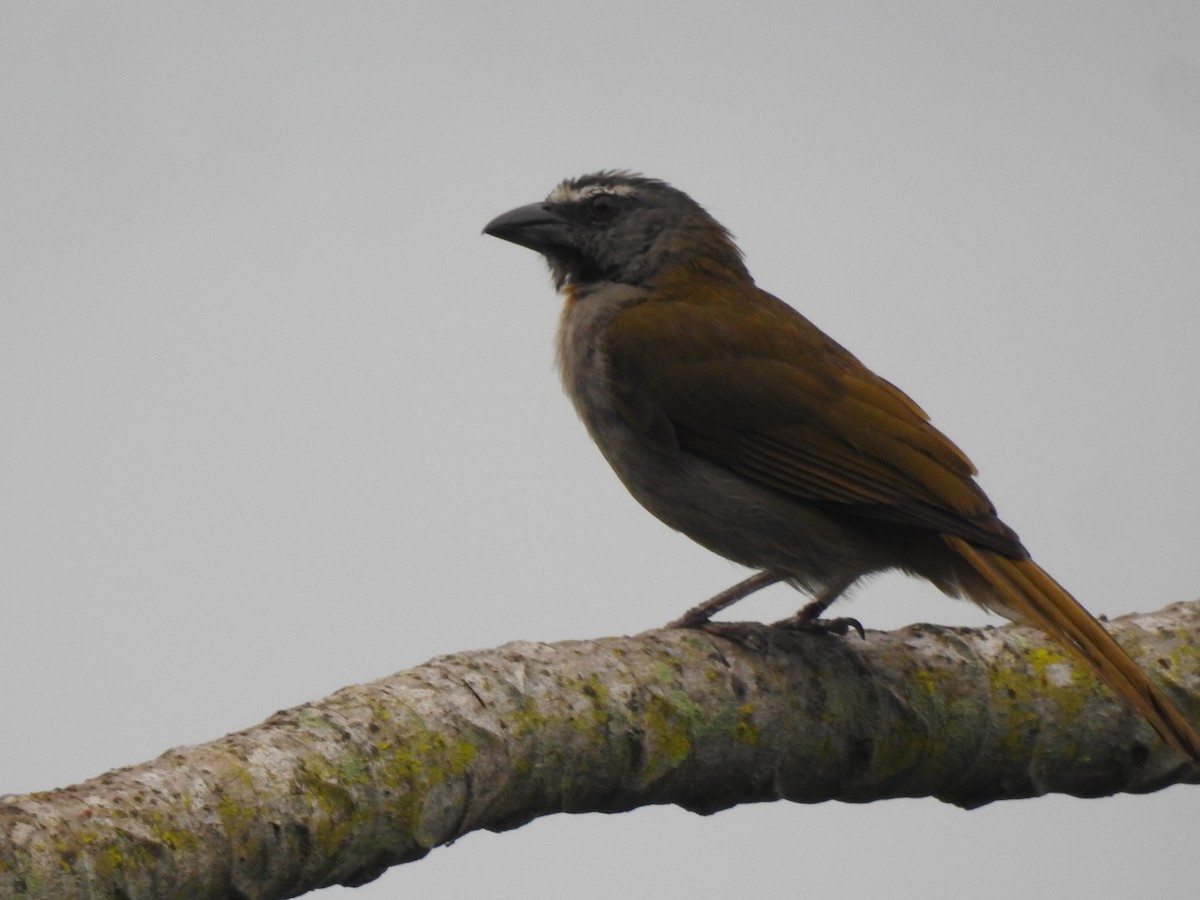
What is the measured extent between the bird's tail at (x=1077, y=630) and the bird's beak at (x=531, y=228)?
6.61ft

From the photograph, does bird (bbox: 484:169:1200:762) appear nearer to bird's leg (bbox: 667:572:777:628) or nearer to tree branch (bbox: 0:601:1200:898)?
bird's leg (bbox: 667:572:777:628)

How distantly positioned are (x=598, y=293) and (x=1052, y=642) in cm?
208

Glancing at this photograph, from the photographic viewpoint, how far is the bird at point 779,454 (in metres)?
4.34

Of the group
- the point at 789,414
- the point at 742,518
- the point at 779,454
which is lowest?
the point at 742,518

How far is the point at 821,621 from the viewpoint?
4402 millimetres

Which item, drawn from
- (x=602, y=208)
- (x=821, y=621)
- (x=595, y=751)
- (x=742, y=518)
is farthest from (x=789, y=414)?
(x=595, y=751)

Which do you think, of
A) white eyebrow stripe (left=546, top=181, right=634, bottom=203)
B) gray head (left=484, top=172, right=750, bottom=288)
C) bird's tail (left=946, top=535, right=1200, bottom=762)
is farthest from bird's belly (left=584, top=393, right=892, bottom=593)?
white eyebrow stripe (left=546, top=181, right=634, bottom=203)

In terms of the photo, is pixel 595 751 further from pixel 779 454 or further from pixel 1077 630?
pixel 779 454

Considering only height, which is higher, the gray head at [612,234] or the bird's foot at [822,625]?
the gray head at [612,234]

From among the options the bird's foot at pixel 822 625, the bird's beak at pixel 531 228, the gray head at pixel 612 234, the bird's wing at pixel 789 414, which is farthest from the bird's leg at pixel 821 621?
the bird's beak at pixel 531 228

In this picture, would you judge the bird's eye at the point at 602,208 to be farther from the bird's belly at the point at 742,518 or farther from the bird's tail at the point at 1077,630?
the bird's tail at the point at 1077,630

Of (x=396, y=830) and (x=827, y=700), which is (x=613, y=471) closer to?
(x=827, y=700)

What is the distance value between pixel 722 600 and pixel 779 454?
18.7 inches

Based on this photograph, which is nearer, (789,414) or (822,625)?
(822,625)
